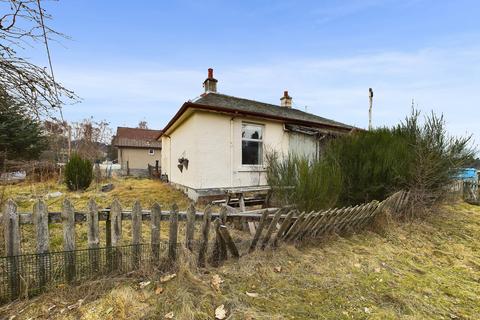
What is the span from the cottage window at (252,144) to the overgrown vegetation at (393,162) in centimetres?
270

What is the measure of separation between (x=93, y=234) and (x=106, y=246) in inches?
10.0

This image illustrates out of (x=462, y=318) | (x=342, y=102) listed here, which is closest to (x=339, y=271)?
(x=462, y=318)

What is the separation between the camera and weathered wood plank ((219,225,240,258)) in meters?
3.15

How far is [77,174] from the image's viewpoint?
10227 millimetres

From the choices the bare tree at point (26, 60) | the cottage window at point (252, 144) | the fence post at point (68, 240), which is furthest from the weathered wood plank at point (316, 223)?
the cottage window at point (252, 144)

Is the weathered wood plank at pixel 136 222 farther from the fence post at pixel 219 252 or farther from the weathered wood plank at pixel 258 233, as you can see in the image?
the weathered wood plank at pixel 258 233

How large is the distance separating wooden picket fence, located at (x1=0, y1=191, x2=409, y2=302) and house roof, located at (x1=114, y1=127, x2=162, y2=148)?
26.4 meters

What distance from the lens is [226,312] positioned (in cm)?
241

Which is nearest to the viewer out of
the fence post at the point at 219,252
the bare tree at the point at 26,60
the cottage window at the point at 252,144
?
the bare tree at the point at 26,60

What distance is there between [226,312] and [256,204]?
17.4 ft

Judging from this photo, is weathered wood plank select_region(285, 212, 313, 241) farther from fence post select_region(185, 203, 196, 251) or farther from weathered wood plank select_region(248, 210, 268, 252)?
fence post select_region(185, 203, 196, 251)

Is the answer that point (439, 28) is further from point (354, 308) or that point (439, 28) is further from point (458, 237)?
point (354, 308)

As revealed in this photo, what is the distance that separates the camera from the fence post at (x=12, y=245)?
240cm

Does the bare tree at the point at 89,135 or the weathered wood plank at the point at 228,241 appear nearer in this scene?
the weathered wood plank at the point at 228,241
